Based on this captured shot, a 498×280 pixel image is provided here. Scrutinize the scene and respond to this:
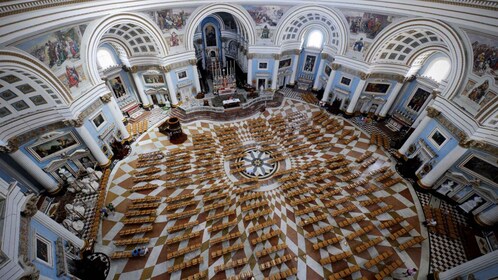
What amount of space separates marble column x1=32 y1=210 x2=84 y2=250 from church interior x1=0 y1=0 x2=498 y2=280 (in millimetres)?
124

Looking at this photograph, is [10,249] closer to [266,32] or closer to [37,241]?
[37,241]

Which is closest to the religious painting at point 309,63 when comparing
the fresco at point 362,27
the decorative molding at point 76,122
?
the fresco at point 362,27

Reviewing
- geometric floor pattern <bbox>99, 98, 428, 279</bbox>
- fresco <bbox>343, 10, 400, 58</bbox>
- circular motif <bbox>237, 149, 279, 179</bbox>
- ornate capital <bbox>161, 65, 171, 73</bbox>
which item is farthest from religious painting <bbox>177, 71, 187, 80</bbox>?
fresco <bbox>343, 10, 400, 58</bbox>

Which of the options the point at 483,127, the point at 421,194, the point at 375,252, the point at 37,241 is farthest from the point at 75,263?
the point at 483,127

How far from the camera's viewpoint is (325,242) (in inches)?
534

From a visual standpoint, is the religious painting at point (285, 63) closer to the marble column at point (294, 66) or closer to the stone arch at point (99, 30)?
the marble column at point (294, 66)

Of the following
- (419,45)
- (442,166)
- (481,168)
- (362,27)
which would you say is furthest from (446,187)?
(362,27)

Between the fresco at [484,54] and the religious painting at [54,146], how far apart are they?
2939 cm

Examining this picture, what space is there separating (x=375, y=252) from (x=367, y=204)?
346 cm

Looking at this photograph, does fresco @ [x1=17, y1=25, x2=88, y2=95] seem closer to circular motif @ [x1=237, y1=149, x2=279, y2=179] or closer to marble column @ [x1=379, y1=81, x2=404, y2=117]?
circular motif @ [x1=237, y1=149, x2=279, y2=179]

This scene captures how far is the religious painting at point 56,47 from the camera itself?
12625mm

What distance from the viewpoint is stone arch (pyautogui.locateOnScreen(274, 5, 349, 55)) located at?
2036 cm

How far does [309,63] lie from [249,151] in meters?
16.6

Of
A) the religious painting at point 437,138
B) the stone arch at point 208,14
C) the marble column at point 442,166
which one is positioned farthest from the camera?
the stone arch at point 208,14
